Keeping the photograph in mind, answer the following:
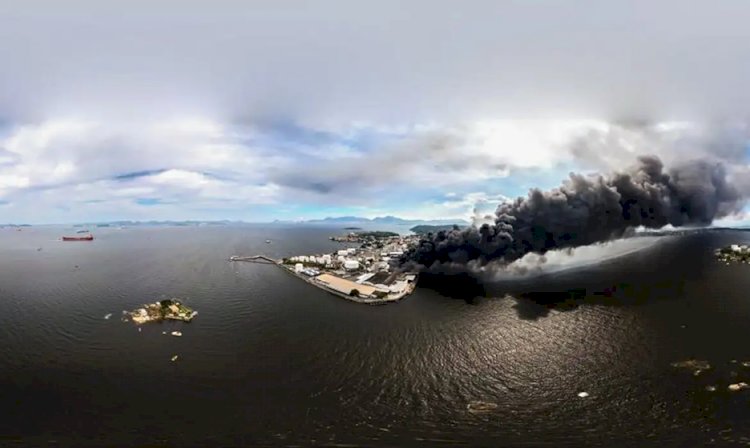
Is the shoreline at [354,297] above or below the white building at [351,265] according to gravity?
below

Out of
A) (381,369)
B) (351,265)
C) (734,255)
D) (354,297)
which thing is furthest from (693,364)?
(734,255)

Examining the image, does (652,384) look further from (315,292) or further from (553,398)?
(315,292)

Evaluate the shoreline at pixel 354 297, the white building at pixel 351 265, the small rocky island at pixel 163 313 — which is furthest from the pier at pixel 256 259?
the small rocky island at pixel 163 313

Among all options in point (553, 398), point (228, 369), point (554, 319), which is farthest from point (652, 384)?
point (228, 369)

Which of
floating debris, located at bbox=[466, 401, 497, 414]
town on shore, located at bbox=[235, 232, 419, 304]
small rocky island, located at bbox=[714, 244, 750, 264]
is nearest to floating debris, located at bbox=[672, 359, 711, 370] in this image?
floating debris, located at bbox=[466, 401, 497, 414]

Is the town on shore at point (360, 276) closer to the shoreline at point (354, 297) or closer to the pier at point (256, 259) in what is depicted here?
the shoreline at point (354, 297)

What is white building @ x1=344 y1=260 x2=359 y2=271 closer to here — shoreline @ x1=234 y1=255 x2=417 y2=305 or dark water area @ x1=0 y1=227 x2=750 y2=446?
shoreline @ x1=234 y1=255 x2=417 y2=305
